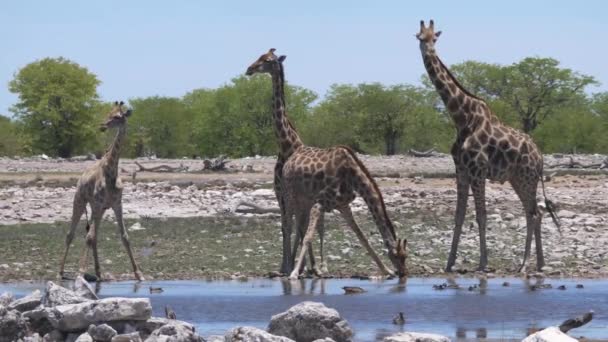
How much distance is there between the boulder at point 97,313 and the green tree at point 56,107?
6764 cm

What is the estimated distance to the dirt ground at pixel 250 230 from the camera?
22312 mm

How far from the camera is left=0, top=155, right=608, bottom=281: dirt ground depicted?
73.2ft

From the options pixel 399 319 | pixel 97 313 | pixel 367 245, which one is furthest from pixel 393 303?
pixel 97 313

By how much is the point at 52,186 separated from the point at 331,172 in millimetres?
17379

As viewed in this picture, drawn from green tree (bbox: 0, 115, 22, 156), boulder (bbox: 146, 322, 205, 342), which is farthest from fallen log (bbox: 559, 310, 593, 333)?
green tree (bbox: 0, 115, 22, 156)

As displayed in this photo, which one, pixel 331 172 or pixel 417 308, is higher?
pixel 331 172

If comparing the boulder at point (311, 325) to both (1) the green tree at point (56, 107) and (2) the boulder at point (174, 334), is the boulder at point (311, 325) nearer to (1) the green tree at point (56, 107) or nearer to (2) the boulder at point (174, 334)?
(2) the boulder at point (174, 334)

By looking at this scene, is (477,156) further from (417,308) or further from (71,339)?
(71,339)

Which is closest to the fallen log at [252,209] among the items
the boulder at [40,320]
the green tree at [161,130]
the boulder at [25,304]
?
the boulder at [25,304]

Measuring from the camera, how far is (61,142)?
268 feet

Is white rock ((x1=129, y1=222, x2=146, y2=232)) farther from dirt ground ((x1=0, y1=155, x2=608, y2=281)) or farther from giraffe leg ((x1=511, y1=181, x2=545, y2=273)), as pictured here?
giraffe leg ((x1=511, y1=181, x2=545, y2=273))

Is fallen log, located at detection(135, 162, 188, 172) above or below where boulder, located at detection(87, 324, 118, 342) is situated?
above

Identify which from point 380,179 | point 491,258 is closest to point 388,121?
point 380,179

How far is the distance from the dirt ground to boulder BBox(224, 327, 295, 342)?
29.0 feet
